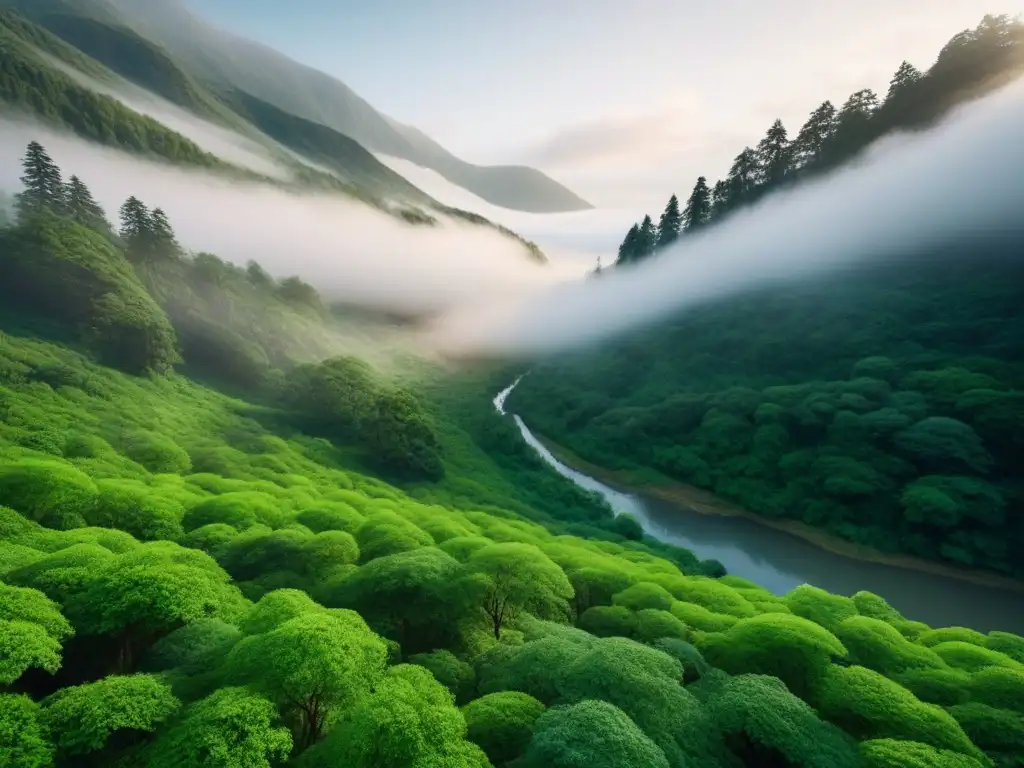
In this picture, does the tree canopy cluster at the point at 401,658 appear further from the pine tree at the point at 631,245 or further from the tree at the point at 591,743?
the pine tree at the point at 631,245

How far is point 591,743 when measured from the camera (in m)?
12.6

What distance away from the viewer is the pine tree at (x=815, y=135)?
134 meters

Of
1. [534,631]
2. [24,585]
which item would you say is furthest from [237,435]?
[534,631]

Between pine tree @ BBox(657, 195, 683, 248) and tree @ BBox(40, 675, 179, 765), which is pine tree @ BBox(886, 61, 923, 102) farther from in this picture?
tree @ BBox(40, 675, 179, 765)

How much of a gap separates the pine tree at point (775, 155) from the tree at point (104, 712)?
540ft

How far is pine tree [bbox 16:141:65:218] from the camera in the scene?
72.6 meters

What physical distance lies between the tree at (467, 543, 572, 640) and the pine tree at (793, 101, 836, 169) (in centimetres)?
15344

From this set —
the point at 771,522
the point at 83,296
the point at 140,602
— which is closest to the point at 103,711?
the point at 140,602

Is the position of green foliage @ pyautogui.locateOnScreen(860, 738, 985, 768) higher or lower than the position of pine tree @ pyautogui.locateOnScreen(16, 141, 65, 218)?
lower

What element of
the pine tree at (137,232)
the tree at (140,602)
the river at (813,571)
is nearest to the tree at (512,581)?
the tree at (140,602)

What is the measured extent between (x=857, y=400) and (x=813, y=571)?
94.5ft

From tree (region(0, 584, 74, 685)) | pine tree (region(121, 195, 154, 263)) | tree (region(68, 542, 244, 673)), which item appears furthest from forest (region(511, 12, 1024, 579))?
pine tree (region(121, 195, 154, 263))

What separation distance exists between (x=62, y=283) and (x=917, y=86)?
181 meters

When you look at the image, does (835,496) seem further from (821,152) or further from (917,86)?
(917,86)
